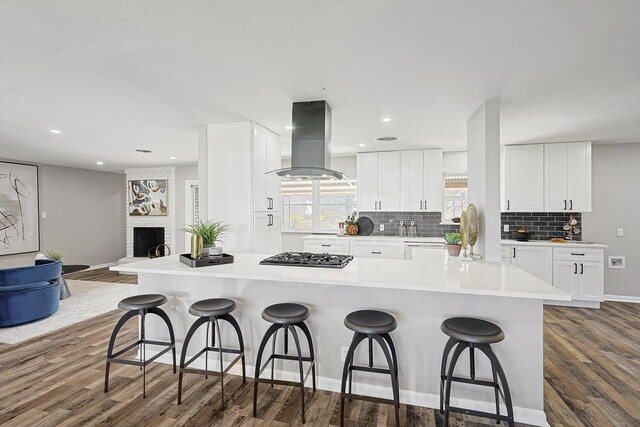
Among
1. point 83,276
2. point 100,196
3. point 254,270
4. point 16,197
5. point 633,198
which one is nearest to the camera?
point 254,270

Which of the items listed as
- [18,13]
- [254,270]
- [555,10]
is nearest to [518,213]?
[555,10]

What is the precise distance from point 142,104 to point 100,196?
6.06m

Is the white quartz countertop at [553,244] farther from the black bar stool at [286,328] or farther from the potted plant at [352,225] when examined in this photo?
the black bar stool at [286,328]

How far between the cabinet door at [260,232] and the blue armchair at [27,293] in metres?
2.73

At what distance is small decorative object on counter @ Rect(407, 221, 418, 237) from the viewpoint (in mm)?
5621

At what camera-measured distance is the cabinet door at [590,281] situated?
4.48 m

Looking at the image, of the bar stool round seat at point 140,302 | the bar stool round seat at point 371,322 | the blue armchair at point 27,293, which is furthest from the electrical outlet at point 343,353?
the blue armchair at point 27,293

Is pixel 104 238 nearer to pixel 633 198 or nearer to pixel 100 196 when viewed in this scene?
pixel 100 196

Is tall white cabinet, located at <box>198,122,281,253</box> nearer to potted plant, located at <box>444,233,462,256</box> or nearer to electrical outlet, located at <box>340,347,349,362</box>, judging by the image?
electrical outlet, located at <box>340,347,349,362</box>

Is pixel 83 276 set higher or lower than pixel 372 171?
lower

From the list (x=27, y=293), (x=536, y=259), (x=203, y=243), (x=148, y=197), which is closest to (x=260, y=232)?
(x=203, y=243)

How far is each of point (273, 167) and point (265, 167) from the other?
0.27 m

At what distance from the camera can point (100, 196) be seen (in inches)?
309

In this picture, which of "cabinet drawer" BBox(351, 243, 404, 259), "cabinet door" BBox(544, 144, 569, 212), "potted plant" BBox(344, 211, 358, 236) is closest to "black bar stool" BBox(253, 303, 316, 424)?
"cabinet drawer" BBox(351, 243, 404, 259)
